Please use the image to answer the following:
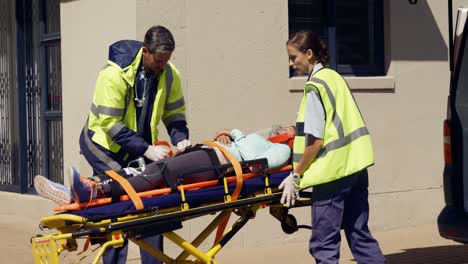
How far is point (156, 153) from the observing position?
23.0 feet

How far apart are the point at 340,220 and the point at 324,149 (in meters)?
0.49

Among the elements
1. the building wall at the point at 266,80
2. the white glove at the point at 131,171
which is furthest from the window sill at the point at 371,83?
the white glove at the point at 131,171

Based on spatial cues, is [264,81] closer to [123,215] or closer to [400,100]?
[400,100]

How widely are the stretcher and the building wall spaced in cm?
307

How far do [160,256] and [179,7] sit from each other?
12.2 feet

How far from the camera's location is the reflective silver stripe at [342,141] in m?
6.91

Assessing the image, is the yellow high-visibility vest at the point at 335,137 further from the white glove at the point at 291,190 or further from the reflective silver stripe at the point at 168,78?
the reflective silver stripe at the point at 168,78

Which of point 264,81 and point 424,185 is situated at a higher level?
point 264,81

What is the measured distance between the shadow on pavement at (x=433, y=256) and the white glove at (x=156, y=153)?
3.05m

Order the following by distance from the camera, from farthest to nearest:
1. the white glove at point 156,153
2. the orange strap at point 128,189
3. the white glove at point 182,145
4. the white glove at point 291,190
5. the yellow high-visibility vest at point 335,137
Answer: the white glove at point 182,145
the white glove at point 156,153
the yellow high-visibility vest at point 335,137
the white glove at point 291,190
the orange strap at point 128,189

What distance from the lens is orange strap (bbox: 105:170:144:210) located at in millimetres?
6280

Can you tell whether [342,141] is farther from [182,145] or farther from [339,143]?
[182,145]

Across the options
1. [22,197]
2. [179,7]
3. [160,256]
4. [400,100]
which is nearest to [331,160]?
[160,256]

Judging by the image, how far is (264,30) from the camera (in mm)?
10398
